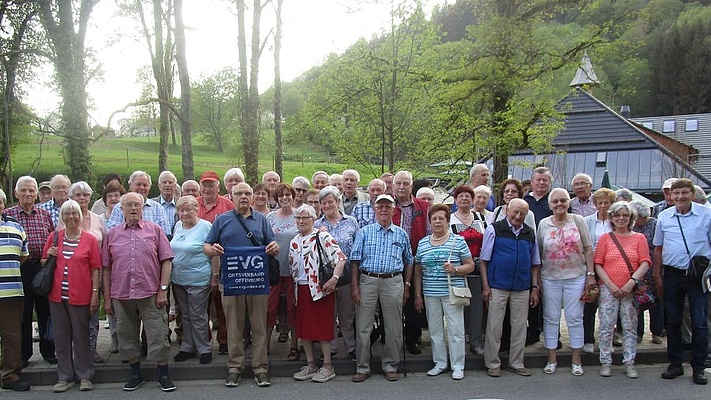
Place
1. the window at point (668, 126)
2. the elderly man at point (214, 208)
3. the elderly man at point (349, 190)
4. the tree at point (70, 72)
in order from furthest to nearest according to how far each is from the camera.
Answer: the window at point (668, 126), the tree at point (70, 72), the elderly man at point (349, 190), the elderly man at point (214, 208)

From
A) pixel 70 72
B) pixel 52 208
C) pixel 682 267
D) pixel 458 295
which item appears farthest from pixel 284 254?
pixel 70 72

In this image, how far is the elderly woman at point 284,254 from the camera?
6020 millimetres

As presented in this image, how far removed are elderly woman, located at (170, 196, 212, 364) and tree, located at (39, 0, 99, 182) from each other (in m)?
9.17

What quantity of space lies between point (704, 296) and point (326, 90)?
7.71 m

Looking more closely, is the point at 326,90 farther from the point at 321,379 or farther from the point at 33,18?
the point at 33,18

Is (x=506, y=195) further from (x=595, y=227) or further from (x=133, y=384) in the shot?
(x=133, y=384)

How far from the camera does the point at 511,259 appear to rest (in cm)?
566

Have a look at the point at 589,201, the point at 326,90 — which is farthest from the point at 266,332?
the point at 326,90

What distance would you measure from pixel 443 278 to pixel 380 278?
2.32ft

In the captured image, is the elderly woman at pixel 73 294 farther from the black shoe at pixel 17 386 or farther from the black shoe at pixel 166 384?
the black shoe at pixel 166 384

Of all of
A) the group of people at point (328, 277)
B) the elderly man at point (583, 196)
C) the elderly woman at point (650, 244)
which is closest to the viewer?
the group of people at point (328, 277)

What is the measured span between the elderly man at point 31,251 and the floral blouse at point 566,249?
5651mm

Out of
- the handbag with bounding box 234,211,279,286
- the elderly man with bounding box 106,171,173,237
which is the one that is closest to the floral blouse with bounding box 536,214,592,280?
the handbag with bounding box 234,211,279,286

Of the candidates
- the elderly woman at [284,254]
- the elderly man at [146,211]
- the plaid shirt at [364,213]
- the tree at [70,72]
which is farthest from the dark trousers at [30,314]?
the tree at [70,72]
